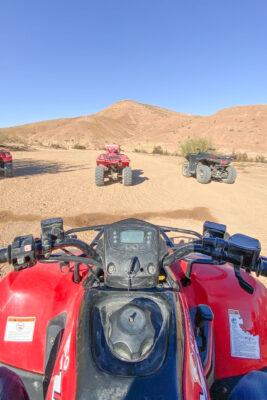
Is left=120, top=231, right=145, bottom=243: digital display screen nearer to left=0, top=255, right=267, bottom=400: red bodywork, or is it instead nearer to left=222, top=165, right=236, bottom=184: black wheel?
left=0, top=255, right=267, bottom=400: red bodywork

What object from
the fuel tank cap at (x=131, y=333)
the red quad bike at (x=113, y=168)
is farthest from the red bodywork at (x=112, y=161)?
the fuel tank cap at (x=131, y=333)

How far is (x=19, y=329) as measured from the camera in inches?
69.4

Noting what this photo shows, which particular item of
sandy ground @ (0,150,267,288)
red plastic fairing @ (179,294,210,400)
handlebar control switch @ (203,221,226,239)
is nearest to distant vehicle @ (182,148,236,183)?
sandy ground @ (0,150,267,288)

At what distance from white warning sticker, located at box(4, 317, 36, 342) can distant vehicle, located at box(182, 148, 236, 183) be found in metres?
9.97

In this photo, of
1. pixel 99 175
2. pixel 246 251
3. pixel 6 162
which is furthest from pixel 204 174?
pixel 246 251

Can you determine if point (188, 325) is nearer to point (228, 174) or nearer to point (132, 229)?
point (132, 229)

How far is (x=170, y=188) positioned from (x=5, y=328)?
8684 mm

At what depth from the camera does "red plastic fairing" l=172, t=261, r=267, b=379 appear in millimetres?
1737

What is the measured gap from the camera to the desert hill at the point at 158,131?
38219 mm

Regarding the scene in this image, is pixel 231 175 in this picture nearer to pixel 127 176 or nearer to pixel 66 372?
pixel 127 176

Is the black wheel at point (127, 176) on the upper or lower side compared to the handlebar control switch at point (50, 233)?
lower

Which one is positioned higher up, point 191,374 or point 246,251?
point 246,251

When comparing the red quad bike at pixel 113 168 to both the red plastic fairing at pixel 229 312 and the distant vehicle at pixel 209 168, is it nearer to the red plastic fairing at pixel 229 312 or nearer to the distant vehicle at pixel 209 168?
the distant vehicle at pixel 209 168

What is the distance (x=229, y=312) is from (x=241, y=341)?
209mm
